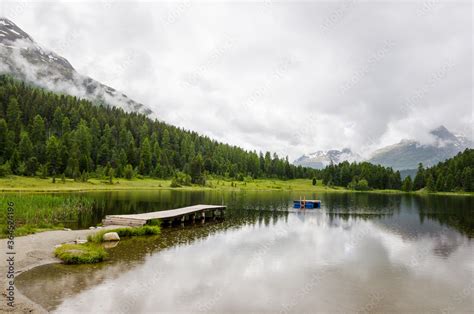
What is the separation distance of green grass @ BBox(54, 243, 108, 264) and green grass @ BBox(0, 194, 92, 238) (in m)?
10.2

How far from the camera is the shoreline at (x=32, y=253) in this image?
18.8m

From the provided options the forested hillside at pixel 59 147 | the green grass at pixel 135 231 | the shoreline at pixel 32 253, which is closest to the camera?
the shoreline at pixel 32 253

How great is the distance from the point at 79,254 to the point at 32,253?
4340 millimetres

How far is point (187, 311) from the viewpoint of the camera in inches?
795

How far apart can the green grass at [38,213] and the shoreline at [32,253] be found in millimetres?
2742

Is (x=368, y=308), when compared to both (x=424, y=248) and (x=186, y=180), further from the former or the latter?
(x=186, y=180)

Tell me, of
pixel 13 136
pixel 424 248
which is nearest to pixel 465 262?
pixel 424 248

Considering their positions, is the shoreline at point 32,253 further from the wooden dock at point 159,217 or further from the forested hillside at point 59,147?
the forested hillside at point 59,147

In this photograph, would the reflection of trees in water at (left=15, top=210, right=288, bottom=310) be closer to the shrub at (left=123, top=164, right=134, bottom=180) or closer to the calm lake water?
the calm lake water

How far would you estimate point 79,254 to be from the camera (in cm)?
2920

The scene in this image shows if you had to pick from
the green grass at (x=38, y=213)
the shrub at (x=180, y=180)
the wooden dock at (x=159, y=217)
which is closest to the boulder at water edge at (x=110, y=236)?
the wooden dock at (x=159, y=217)

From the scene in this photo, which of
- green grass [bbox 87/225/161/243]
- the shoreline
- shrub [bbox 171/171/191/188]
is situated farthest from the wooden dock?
shrub [bbox 171/171/191/188]

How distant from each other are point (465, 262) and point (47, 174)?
138999 mm

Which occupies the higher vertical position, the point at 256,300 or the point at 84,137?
the point at 84,137
